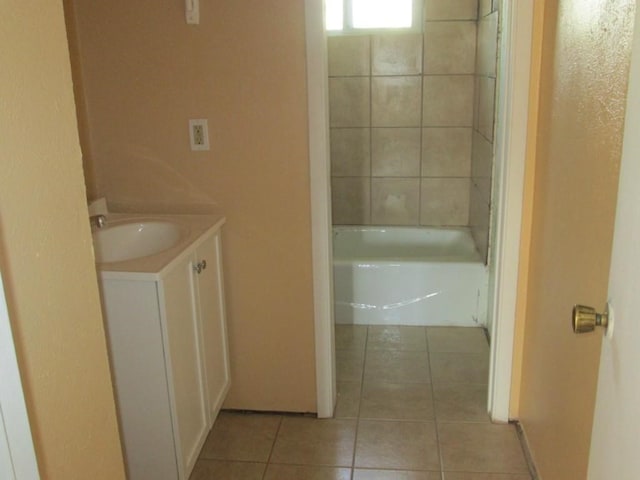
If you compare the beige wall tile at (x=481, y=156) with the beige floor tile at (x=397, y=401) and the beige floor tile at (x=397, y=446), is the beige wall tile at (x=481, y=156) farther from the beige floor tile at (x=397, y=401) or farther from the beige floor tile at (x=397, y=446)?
the beige floor tile at (x=397, y=446)

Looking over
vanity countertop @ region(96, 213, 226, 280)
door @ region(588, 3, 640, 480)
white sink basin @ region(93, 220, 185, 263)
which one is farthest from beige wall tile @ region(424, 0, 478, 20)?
door @ region(588, 3, 640, 480)

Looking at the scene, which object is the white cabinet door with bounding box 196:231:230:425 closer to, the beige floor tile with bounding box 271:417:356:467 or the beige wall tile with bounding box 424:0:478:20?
the beige floor tile with bounding box 271:417:356:467

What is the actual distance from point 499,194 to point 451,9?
1784 millimetres

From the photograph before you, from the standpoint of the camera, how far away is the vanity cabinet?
171 centimetres

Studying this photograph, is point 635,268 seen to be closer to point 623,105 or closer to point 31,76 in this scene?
point 623,105

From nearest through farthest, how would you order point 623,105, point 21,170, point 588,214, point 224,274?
point 21,170 → point 623,105 → point 588,214 → point 224,274

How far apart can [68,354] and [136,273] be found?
2.42 feet

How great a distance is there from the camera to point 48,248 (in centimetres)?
89

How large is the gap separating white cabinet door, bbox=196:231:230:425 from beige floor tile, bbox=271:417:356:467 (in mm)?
286

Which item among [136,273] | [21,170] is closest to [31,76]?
[21,170]

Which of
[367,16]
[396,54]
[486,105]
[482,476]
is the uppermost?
[367,16]

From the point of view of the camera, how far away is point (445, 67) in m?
3.69

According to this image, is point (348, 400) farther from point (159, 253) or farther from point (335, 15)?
point (335, 15)

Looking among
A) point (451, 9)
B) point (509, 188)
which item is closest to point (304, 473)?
point (509, 188)
